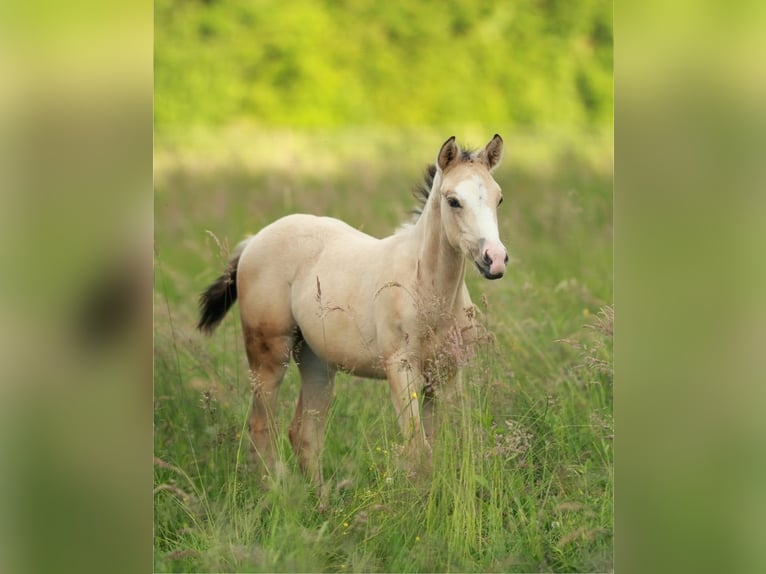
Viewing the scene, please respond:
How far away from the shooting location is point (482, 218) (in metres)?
2.88

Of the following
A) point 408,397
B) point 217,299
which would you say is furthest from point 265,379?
point 408,397

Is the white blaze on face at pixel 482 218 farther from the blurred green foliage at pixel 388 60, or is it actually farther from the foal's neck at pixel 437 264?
the blurred green foliage at pixel 388 60

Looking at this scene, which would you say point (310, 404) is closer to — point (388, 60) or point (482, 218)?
point (482, 218)

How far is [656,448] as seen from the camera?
6.02 ft

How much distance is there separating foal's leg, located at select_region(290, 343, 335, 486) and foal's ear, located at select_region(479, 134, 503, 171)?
38.6 inches

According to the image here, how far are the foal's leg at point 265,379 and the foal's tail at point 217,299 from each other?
9.0 inches

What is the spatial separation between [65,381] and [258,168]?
4.14 metres

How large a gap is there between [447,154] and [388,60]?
15.6 ft

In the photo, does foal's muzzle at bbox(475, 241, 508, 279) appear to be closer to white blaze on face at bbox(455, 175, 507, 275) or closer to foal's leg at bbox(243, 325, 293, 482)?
white blaze on face at bbox(455, 175, 507, 275)

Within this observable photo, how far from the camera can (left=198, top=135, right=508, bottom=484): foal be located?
3002 millimetres

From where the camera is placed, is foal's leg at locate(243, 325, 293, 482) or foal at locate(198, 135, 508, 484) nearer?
foal at locate(198, 135, 508, 484)

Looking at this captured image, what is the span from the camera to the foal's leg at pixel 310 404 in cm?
339

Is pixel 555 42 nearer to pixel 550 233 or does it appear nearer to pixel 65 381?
pixel 550 233

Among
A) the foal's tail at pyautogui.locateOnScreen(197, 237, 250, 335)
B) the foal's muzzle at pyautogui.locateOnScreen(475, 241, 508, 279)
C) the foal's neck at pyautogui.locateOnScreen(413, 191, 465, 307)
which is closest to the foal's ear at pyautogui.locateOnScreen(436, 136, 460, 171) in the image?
the foal's neck at pyautogui.locateOnScreen(413, 191, 465, 307)
